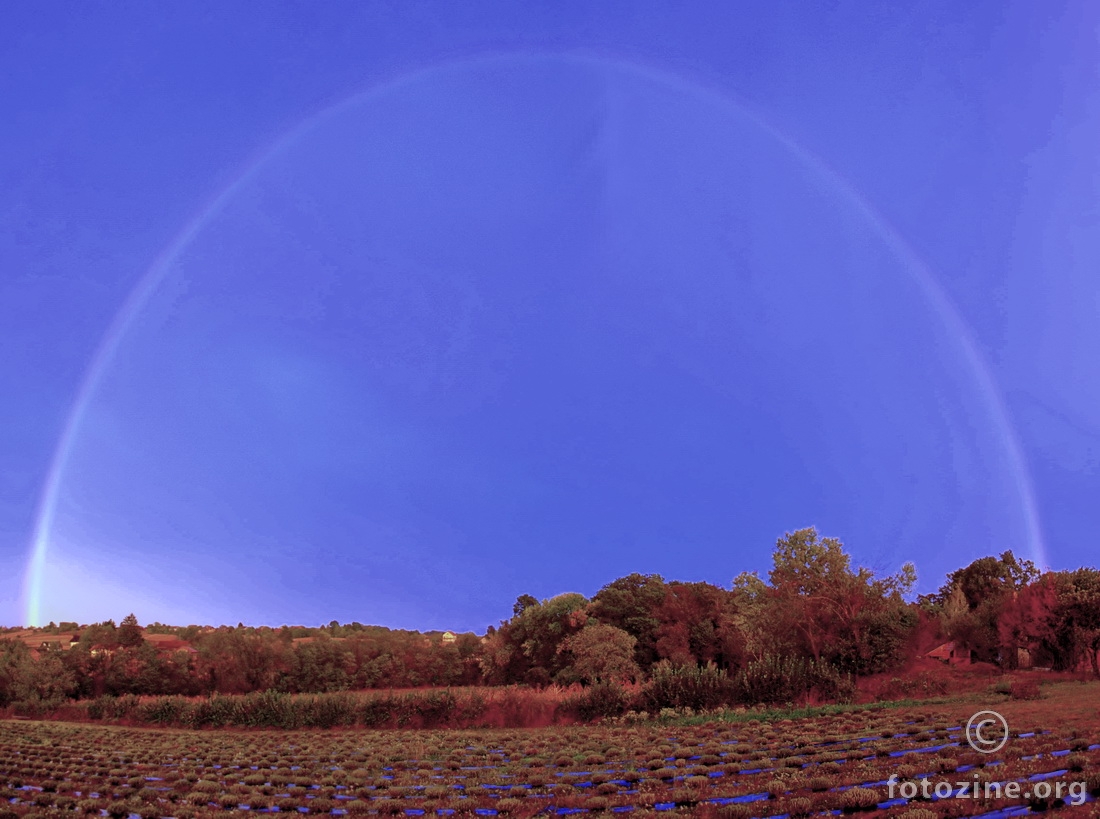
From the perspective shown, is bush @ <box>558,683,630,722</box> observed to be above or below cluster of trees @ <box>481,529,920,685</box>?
below

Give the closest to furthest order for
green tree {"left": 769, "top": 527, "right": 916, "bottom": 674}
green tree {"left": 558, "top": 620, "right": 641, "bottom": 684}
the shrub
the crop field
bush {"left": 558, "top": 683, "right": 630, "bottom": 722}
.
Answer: the shrub < the crop field < bush {"left": 558, "top": 683, "right": 630, "bottom": 722} < green tree {"left": 769, "top": 527, "right": 916, "bottom": 674} < green tree {"left": 558, "top": 620, "right": 641, "bottom": 684}

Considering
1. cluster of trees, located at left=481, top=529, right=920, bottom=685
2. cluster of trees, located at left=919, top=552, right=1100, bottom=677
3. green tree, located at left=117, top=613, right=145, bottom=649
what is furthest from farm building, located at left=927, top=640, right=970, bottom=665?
green tree, located at left=117, top=613, right=145, bottom=649

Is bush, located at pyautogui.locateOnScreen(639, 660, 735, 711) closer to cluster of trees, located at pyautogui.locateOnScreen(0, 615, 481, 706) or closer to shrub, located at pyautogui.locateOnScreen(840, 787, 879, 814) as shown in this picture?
shrub, located at pyautogui.locateOnScreen(840, 787, 879, 814)

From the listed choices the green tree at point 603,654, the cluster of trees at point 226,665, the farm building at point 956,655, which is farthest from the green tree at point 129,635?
the farm building at point 956,655

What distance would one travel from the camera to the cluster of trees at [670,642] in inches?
1763

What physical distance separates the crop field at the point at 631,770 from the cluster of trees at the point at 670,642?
11890 millimetres

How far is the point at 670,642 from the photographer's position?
6381 cm

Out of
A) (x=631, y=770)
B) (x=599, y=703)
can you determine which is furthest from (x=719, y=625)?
(x=631, y=770)

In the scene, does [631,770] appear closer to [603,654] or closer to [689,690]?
[689,690]

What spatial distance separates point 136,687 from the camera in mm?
78875

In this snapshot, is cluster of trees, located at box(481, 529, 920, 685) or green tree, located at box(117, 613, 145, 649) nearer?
cluster of trees, located at box(481, 529, 920, 685)

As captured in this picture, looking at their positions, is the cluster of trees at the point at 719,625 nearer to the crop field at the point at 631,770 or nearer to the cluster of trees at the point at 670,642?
the cluster of trees at the point at 670,642

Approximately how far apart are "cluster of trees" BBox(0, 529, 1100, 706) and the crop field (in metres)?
11.9

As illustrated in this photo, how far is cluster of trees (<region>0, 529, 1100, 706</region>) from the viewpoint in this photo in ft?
147
